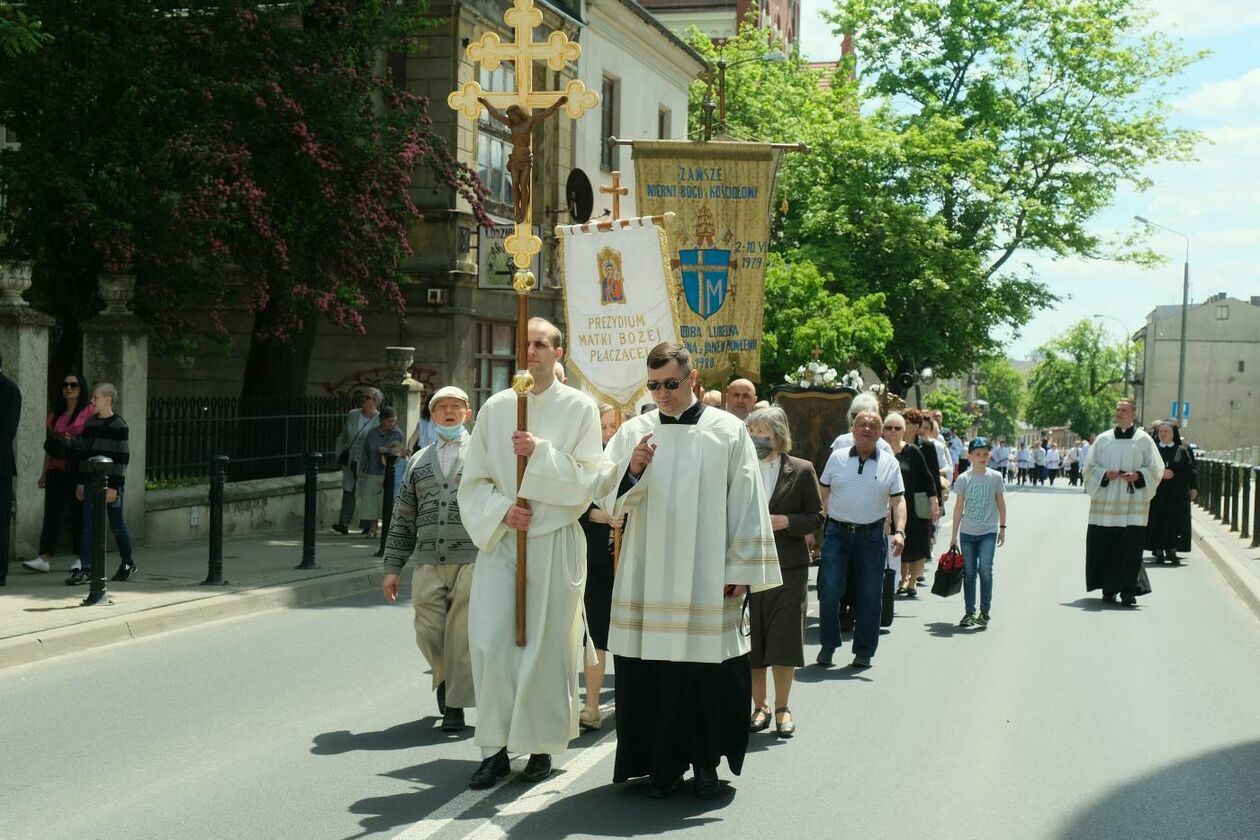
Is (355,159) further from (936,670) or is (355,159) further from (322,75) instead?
(936,670)

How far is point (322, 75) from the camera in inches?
719

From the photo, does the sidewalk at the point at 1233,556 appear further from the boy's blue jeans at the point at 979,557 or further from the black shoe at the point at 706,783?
the black shoe at the point at 706,783

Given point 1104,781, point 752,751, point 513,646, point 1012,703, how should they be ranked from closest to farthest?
1. point 513,646
2. point 1104,781
3. point 752,751
4. point 1012,703

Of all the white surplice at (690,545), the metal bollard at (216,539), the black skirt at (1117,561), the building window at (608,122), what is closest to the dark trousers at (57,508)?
the metal bollard at (216,539)

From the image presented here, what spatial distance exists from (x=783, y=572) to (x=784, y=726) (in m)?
0.83

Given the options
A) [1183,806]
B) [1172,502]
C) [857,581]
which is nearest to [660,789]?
[1183,806]

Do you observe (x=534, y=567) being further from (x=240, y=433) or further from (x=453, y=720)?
(x=240, y=433)

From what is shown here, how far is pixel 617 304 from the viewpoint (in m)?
10.4

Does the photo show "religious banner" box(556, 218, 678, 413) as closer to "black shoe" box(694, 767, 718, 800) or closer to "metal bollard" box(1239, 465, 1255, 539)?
"black shoe" box(694, 767, 718, 800)

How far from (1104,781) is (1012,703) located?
79.4 inches

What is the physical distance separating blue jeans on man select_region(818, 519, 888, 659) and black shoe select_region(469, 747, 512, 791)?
13.2 ft

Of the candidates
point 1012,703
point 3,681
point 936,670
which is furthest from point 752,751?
point 3,681

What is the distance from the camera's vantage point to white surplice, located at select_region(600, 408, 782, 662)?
671cm

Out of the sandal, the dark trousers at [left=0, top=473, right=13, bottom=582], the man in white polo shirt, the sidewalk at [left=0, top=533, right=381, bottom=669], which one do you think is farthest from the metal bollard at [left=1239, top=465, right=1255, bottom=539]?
the dark trousers at [left=0, top=473, right=13, bottom=582]
